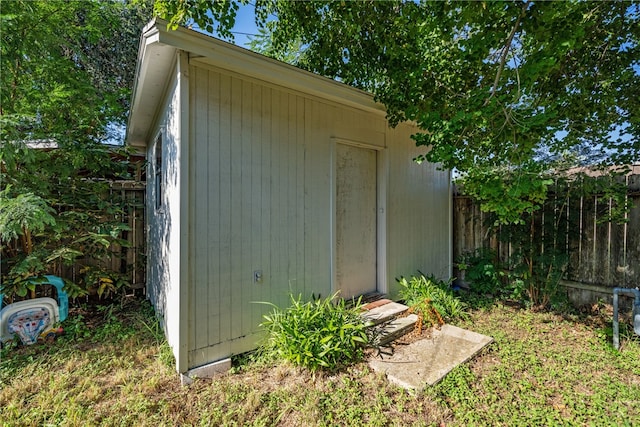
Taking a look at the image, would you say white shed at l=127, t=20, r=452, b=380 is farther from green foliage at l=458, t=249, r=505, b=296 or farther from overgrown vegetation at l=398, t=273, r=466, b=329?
green foliage at l=458, t=249, r=505, b=296

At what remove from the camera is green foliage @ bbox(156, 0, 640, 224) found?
252 centimetres

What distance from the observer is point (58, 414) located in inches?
81.6

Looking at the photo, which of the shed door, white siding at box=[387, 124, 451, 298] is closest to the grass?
the shed door

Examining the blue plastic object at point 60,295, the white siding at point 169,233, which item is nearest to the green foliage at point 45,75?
the white siding at point 169,233

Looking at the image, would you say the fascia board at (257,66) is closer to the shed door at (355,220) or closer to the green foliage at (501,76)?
the green foliage at (501,76)

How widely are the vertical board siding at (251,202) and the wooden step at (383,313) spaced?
56 cm

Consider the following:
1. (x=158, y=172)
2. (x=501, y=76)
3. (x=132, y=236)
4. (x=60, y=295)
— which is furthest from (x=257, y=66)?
(x=132, y=236)

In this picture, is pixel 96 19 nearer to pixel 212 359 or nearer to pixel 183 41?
pixel 183 41

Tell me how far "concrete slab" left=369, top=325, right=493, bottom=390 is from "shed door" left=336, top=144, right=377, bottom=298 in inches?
42.7

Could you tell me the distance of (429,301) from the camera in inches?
149

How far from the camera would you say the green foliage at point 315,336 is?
259cm

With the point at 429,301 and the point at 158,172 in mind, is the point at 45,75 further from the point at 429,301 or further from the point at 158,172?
the point at 429,301

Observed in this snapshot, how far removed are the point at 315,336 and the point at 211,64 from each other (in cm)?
266

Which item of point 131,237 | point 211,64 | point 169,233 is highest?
point 211,64
